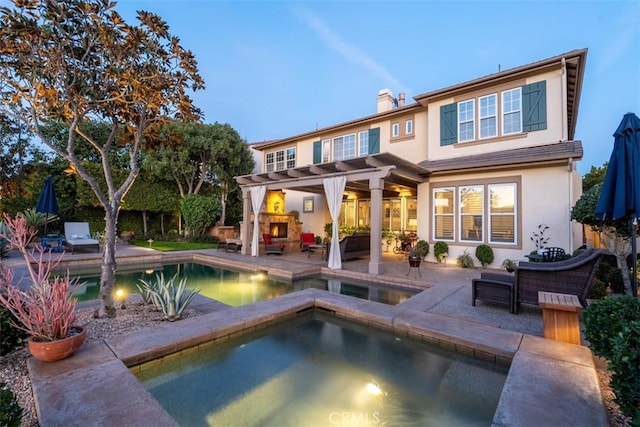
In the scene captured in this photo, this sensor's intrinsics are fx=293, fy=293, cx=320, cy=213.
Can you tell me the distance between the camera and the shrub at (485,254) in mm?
9384

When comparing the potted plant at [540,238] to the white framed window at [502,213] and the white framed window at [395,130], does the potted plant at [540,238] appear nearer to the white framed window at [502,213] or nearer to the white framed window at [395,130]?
the white framed window at [502,213]

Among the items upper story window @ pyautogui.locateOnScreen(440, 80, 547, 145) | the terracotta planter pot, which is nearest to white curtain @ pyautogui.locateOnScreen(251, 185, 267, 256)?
upper story window @ pyautogui.locateOnScreen(440, 80, 547, 145)

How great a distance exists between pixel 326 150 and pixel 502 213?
28.2 ft

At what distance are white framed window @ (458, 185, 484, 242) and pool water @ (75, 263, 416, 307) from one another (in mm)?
3956

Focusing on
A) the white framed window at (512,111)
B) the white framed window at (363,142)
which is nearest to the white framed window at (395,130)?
the white framed window at (363,142)

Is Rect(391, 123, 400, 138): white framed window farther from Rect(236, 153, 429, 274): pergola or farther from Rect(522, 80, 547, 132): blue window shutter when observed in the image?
Rect(522, 80, 547, 132): blue window shutter

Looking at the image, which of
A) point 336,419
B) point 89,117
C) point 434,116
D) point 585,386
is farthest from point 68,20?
point 434,116

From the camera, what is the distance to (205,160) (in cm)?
1809

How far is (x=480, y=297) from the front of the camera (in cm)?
550

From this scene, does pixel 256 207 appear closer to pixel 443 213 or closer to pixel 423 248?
Result: pixel 423 248

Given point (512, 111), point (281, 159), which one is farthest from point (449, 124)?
point (281, 159)

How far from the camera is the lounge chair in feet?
39.3

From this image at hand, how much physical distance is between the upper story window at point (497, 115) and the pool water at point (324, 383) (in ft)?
27.8

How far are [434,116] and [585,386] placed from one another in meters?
9.95
